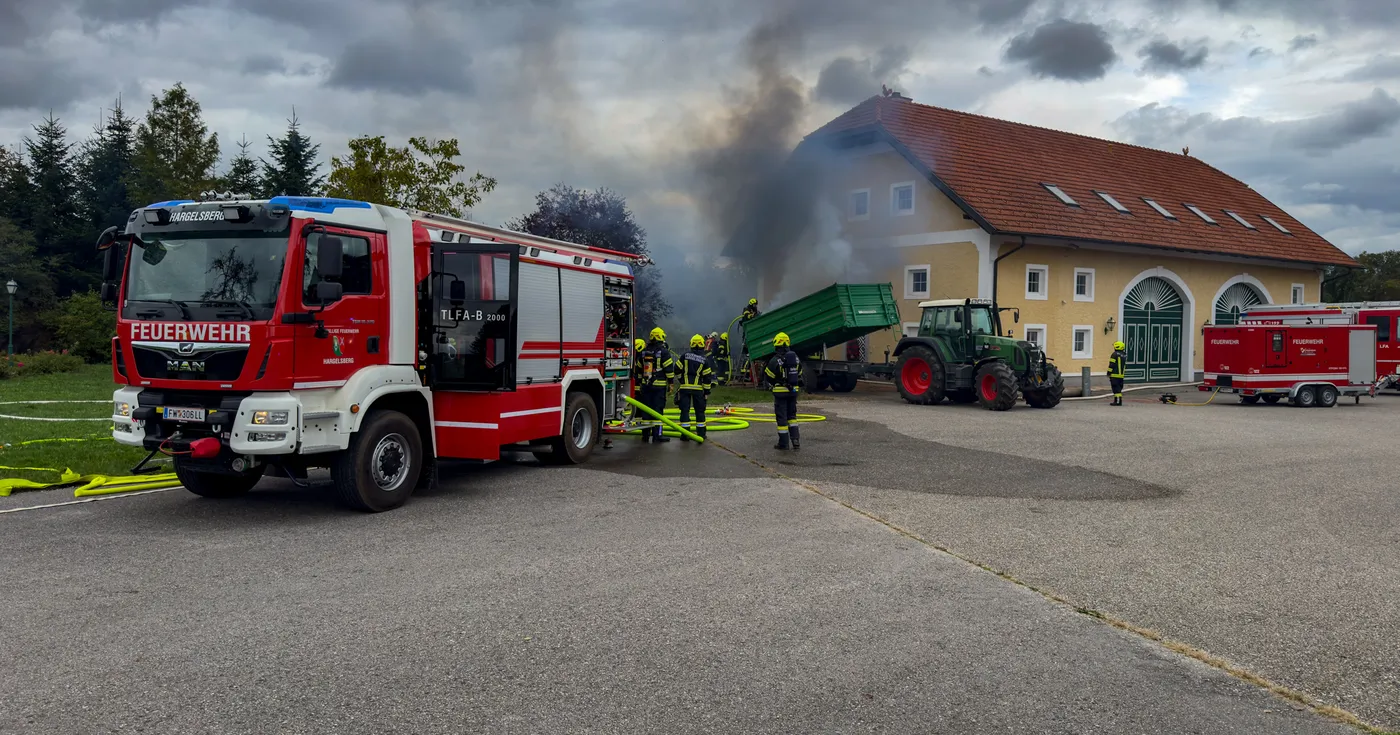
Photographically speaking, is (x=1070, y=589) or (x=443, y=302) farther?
(x=443, y=302)

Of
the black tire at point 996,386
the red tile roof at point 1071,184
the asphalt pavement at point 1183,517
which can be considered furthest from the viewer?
the red tile roof at point 1071,184

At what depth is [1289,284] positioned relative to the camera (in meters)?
32.8

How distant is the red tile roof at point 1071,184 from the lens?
2555 cm

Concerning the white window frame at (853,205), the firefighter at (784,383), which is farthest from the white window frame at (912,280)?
the firefighter at (784,383)

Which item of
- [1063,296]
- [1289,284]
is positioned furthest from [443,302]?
[1289,284]

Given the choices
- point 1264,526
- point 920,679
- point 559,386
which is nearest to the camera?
point 920,679

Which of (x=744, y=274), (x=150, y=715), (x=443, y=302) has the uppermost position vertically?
(x=744, y=274)

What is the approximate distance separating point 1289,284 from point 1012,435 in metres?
25.2

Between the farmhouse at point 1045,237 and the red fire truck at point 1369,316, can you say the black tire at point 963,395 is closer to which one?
the farmhouse at point 1045,237

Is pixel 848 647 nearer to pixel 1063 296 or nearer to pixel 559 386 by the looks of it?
pixel 559 386

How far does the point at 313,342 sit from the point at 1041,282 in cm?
2223

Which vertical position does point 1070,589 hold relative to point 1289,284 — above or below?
below

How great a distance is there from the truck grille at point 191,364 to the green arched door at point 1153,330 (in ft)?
85.9

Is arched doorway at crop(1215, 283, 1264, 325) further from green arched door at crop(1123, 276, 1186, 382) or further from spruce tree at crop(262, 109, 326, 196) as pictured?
spruce tree at crop(262, 109, 326, 196)
